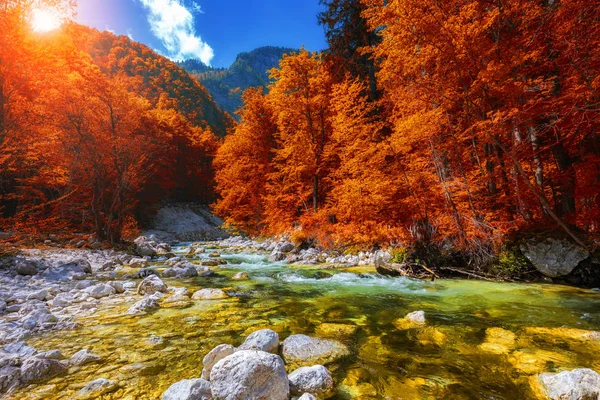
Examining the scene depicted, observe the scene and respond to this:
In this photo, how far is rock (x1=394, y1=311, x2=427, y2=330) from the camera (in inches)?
161

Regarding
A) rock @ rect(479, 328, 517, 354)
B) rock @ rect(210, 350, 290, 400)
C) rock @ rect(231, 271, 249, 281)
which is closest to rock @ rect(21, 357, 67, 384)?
rock @ rect(210, 350, 290, 400)

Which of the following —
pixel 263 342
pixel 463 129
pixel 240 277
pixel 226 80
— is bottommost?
pixel 240 277

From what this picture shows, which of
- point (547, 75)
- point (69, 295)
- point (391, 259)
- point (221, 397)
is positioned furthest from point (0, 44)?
point (547, 75)

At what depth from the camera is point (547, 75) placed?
863cm

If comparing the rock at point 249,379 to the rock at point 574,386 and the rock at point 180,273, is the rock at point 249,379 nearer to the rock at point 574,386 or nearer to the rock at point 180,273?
the rock at point 574,386

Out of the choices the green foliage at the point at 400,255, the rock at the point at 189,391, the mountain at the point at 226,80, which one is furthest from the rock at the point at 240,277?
the mountain at the point at 226,80

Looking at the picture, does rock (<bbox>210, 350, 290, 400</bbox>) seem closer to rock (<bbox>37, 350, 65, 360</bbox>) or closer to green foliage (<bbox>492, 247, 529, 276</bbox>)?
rock (<bbox>37, 350, 65, 360</bbox>)

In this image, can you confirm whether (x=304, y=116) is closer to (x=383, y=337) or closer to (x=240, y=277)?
(x=240, y=277)

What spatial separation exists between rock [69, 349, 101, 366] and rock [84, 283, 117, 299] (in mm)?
3196

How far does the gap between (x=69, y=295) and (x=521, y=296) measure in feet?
30.2

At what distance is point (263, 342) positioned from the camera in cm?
316

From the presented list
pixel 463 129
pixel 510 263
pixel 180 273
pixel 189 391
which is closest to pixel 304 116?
pixel 463 129

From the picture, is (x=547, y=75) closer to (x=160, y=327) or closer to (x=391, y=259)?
(x=391, y=259)

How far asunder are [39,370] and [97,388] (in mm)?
700
